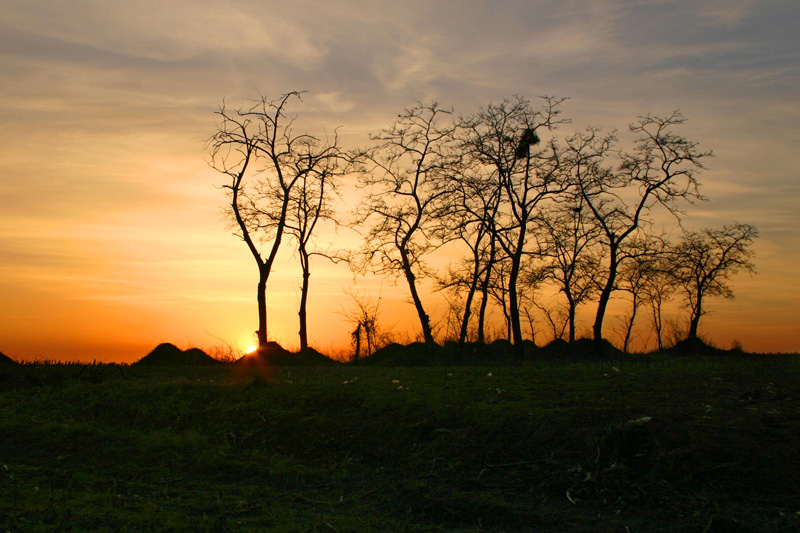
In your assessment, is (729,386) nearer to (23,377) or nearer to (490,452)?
(490,452)

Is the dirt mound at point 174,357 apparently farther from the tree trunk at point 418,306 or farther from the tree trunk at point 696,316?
the tree trunk at point 696,316

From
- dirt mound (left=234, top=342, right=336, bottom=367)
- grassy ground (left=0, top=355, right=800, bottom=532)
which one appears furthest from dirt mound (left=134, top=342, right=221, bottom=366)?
grassy ground (left=0, top=355, right=800, bottom=532)

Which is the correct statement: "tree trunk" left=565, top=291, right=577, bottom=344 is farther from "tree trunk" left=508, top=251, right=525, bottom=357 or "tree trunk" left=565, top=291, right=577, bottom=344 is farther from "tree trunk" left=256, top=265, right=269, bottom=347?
"tree trunk" left=256, top=265, right=269, bottom=347

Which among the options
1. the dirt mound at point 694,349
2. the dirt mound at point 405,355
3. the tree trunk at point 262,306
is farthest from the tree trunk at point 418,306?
the dirt mound at point 694,349

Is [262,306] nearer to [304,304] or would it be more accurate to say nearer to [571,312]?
[304,304]

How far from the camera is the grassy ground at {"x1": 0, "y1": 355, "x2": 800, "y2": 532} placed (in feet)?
22.6

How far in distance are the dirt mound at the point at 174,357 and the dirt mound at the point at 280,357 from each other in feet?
5.88

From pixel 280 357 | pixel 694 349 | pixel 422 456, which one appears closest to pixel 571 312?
pixel 694 349

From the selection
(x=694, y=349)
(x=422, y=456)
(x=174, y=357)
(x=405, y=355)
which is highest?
→ (x=174, y=357)

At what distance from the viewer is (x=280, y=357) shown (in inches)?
953

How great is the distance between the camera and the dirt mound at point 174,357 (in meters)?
24.2

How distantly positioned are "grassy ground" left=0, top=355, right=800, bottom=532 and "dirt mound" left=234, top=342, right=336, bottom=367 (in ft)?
32.8

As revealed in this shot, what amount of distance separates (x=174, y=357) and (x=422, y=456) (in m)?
18.6

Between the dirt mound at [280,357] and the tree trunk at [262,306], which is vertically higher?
the tree trunk at [262,306]
